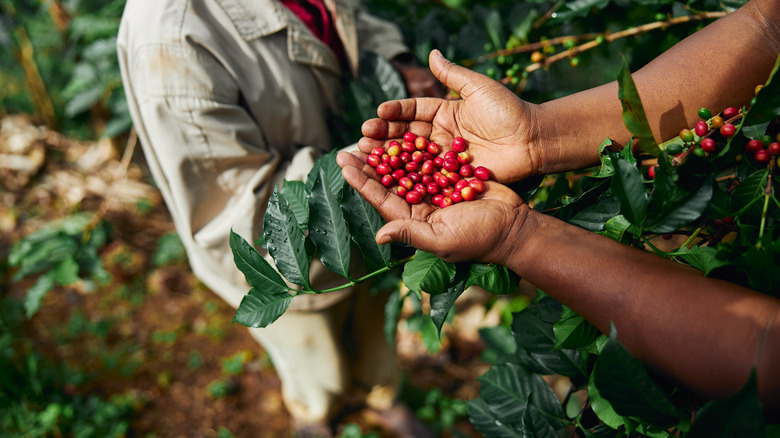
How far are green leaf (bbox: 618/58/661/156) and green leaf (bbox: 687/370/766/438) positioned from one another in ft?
1.47

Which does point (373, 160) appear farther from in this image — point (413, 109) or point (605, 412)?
point (605, 412)

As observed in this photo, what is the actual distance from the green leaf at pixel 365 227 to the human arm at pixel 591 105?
282 millimetres

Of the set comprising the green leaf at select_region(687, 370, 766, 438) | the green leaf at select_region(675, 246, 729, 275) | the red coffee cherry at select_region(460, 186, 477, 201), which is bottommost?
the red coffee cherry at select_region(460, 186, 477, 201)

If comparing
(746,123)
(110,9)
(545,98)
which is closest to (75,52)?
(110,9)

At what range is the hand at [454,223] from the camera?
3.10 feet

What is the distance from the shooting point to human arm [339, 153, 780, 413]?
0.72 metres

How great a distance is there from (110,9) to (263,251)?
7.23 feet

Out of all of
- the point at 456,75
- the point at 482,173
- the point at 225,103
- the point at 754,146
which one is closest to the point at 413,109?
the point at 456,75

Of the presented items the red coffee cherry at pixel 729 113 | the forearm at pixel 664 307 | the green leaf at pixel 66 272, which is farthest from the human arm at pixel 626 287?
the green leaf at pixel 66 272

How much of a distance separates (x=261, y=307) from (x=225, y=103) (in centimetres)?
73

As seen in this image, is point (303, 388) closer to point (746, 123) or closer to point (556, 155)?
point (556, 155)

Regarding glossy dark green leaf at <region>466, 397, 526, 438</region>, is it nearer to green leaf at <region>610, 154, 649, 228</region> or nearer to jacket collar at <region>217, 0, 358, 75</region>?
green leaf at <region>610, 154, 649, 228</region>

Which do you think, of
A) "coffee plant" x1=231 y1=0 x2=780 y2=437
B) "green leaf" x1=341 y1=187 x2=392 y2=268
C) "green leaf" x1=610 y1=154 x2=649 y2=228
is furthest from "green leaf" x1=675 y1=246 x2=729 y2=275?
"green leaf" x1=341 y1=187 x2=392 y2=268

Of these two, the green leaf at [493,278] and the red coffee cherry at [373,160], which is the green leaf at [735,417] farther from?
the red coffee cherry at [373,160]
